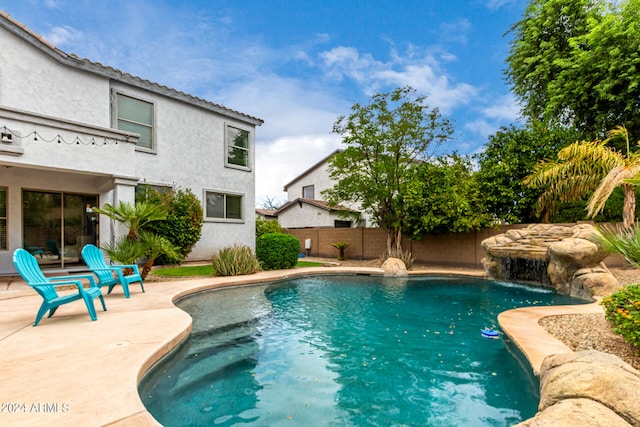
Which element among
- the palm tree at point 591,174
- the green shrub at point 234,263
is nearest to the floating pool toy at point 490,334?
the palm tree at point 591,174

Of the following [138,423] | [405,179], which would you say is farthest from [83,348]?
[405,179]

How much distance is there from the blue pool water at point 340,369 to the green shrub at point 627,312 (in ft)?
4.10

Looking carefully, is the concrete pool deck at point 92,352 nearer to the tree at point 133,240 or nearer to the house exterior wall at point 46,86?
the tree at point 133,240

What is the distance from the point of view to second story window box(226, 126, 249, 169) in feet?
52.2

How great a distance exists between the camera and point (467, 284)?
11.6m

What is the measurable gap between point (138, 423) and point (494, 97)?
23579mm

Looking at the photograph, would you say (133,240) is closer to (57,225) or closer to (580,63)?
(57,225)

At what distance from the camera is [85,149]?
9164mm

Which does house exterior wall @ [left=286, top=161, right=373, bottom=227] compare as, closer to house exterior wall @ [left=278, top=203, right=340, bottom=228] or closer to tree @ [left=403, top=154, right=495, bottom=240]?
house exterior wall @ [left=278, top=203, right=340, bottom=228]

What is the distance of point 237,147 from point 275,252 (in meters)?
6.19

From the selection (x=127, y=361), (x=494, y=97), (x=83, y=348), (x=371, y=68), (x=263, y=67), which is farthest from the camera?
(x=494, y=97)

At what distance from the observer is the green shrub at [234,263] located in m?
11.2

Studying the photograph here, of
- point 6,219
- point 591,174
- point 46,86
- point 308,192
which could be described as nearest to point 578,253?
point 591,174

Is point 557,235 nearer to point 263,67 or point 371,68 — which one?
point 371,68
